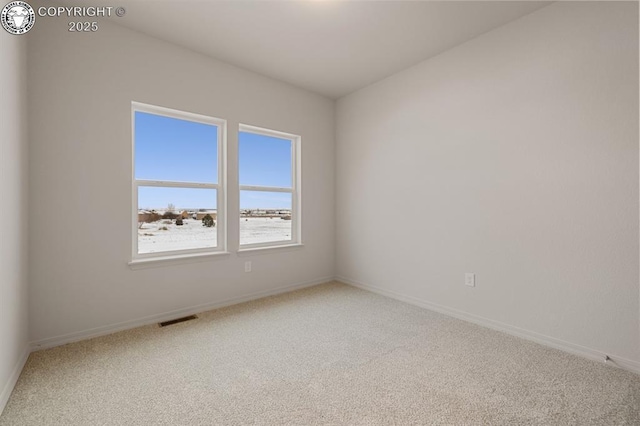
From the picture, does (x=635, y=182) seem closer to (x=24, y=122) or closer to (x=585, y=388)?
(x=585, y=388)

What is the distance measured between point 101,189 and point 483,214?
3.41 m

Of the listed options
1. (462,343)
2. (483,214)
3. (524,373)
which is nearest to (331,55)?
(483,214)

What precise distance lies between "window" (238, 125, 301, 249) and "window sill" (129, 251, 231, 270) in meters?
0.40

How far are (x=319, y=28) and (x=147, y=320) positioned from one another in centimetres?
311

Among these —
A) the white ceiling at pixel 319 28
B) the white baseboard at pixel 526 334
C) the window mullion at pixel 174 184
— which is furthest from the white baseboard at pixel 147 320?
the white ceiling at pixel 319 28

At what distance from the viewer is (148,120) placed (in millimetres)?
2807

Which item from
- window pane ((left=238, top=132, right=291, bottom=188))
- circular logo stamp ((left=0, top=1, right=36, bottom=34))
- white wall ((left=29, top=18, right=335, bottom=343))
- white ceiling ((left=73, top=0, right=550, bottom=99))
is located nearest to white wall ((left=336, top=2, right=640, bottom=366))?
white ceiling ((left=73, top=0, right=550, bottom=99))

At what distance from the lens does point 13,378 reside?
1.75 m

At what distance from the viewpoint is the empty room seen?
1729mm

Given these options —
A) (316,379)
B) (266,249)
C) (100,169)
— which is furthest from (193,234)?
(316,379)

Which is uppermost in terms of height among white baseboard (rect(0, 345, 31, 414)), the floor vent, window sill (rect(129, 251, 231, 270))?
window sill (rect(129, 251, 231, 270))

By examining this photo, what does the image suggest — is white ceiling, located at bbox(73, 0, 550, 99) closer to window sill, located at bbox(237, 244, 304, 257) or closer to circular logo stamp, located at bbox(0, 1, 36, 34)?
circular logo stamp, located at bbox(0, 1, 36, 34)

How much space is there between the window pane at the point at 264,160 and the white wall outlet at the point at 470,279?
2364mm

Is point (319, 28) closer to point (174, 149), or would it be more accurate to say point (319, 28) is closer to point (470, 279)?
point (174, 149)
